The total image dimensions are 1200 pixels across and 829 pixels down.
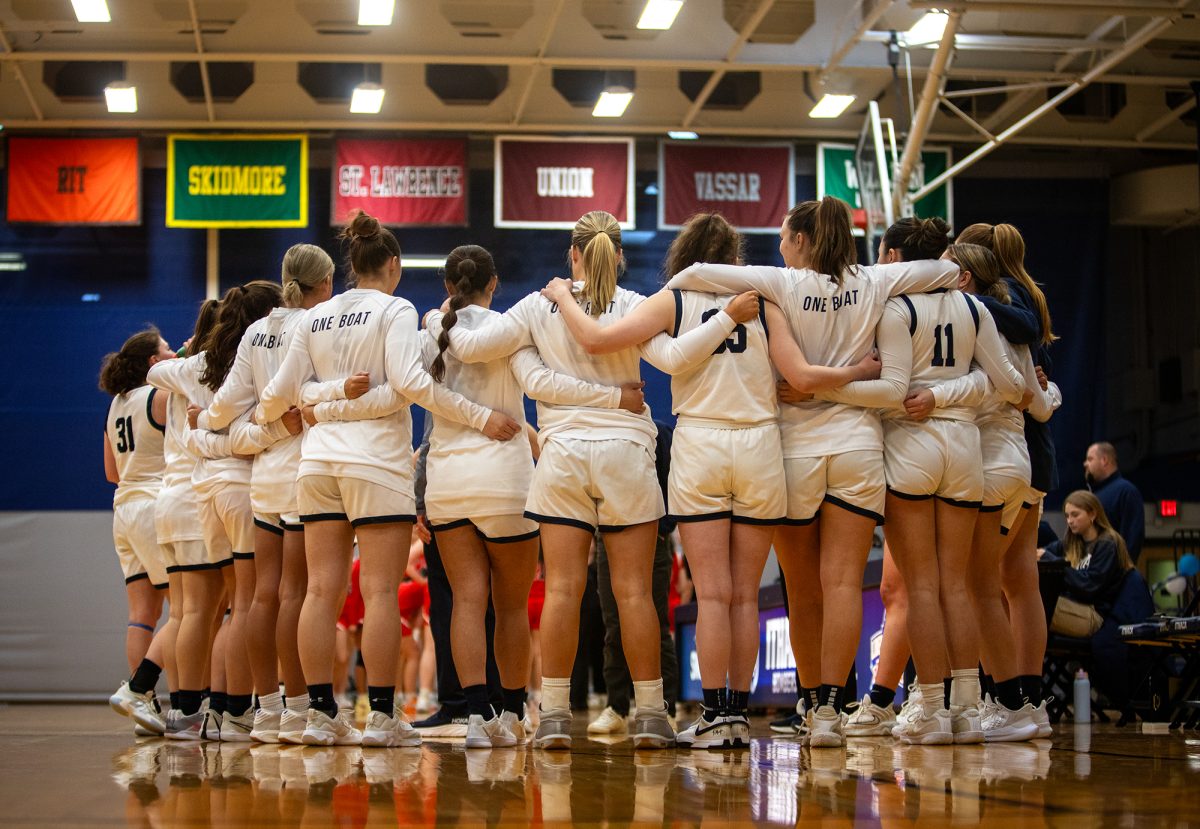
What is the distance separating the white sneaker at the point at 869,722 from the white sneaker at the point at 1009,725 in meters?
0.31

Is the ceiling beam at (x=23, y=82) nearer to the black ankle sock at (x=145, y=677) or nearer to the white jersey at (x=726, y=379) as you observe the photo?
the black ankle sock at (x=145, y=677)

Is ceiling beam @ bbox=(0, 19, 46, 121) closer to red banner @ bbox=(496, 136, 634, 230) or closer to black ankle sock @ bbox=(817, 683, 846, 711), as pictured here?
red banner @ bbox=(496, 136, 634, 230)

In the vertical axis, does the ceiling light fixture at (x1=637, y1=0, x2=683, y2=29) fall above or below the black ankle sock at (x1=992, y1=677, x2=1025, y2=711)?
above

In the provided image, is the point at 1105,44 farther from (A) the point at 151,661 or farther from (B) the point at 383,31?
(A) the point at 151,661

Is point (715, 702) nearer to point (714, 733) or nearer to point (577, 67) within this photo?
point (714, 733)

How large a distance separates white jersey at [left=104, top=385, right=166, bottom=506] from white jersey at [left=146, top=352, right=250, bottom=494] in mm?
423

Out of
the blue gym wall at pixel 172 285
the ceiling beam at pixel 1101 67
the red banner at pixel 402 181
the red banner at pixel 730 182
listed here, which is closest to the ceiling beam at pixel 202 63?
the blue gym wall at pixel 172 285

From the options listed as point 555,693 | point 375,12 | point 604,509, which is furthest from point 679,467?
point 375,12

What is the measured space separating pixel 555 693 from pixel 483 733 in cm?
29

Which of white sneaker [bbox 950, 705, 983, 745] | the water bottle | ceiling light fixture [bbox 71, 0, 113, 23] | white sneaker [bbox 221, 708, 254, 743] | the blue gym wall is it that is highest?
ceiling light fixture [bbox 71, 0, 113, 23]

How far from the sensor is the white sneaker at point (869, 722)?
4283mm

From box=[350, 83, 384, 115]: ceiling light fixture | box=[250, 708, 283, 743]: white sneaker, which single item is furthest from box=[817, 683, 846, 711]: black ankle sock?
box=[350, 83, 384, 115]: ceiling light fixture

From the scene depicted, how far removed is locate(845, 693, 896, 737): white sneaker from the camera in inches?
169

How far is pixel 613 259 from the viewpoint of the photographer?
402 cm
